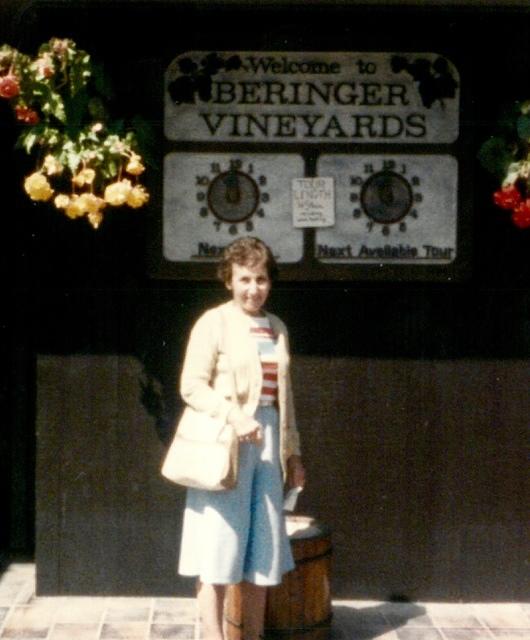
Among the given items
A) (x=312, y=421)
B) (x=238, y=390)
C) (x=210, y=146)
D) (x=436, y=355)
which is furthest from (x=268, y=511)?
(x=210, y=146)

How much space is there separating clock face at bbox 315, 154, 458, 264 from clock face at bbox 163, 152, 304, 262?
226 mm

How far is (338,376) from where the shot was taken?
5828 millimetres

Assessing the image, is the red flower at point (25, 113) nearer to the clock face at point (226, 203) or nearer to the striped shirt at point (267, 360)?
the clock face at point (226, 203)

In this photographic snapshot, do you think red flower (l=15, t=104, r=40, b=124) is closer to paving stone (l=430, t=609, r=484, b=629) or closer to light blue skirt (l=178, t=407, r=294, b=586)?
light blue skirt (l=178, t=407, r=294, b=586)

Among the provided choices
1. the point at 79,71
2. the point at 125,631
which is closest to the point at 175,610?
the point at 125,631

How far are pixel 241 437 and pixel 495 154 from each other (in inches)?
75.5

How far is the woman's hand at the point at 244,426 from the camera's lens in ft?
15.0

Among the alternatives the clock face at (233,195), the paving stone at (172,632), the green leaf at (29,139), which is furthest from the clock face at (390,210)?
the paving stone at (172,632)

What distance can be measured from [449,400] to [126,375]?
169 cm

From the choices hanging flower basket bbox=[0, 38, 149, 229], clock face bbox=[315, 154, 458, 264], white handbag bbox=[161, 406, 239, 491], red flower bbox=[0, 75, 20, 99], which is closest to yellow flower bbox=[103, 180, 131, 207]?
hanging flower basket bbox=[0, 38, 149, 229]

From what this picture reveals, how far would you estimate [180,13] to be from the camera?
569cm

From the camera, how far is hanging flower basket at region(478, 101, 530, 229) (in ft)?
16.8

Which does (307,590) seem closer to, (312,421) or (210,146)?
(312,421)

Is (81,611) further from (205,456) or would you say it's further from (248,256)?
(248,256)
